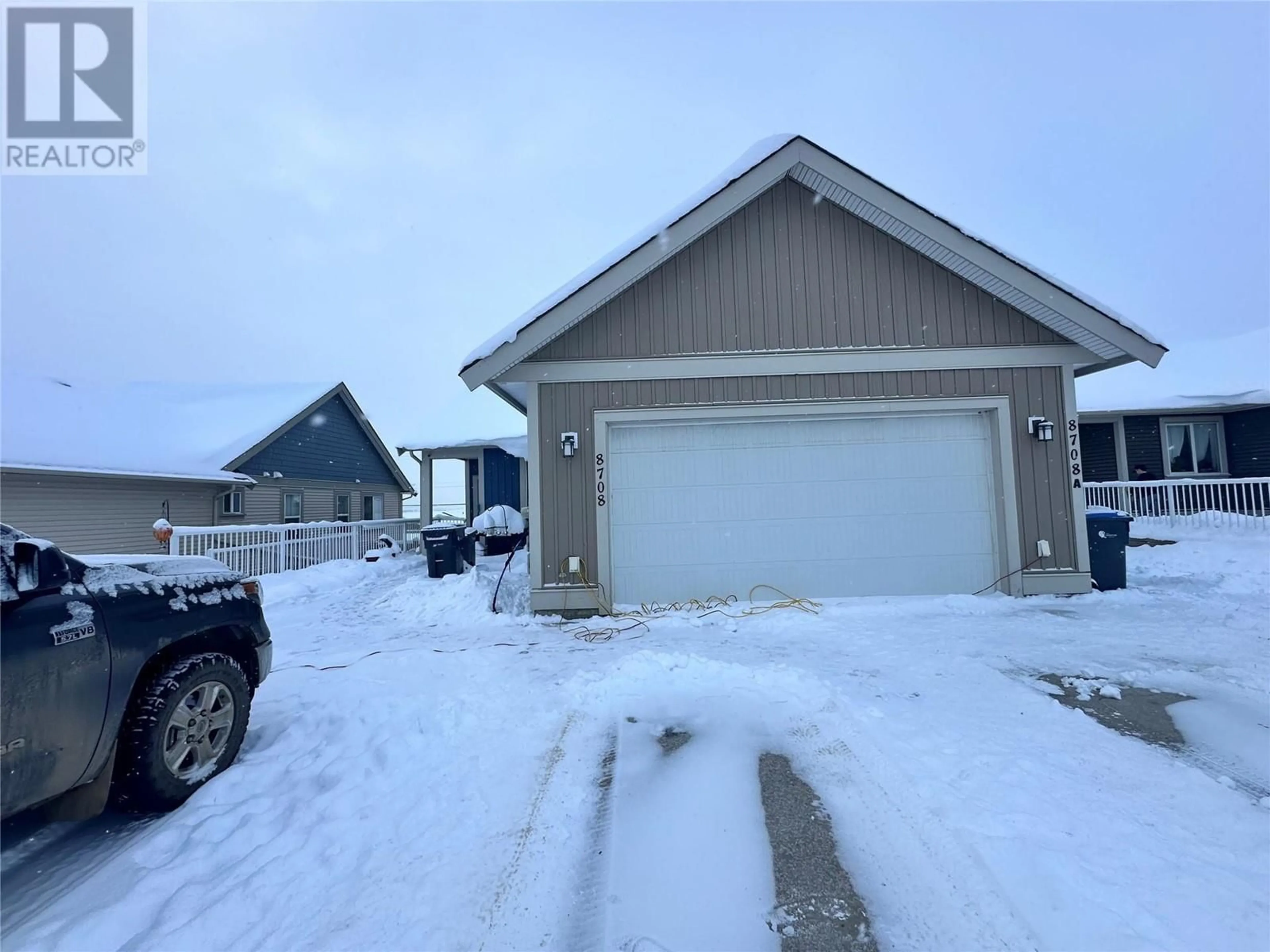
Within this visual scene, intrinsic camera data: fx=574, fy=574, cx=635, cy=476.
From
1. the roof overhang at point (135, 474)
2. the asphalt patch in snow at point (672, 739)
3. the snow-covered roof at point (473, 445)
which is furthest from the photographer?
the snow-covered roof at point (473, 445)

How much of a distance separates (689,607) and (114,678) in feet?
18.9

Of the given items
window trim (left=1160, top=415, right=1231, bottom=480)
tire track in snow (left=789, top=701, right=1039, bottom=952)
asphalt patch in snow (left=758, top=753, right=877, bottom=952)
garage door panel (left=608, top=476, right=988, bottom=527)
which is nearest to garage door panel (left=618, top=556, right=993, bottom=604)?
garage door panel (left=608, top=476, right=988, bottom=527)

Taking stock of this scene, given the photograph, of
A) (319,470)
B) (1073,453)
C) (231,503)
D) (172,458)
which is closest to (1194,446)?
(1073,453)

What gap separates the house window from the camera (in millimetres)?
15648

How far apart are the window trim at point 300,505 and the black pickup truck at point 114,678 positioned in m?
17.3

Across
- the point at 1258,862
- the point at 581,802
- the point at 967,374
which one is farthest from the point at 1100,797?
the point at 967,374

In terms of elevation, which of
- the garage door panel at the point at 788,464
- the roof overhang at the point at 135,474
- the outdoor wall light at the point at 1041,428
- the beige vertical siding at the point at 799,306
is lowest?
the garage door panel at the point at 788,464

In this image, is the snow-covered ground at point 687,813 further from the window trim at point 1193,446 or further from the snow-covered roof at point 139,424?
the window trim at point 1193,446

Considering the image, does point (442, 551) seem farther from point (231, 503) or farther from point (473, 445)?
point (231, 503)

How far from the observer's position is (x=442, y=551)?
11188mm

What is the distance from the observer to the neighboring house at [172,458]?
12.7 metres

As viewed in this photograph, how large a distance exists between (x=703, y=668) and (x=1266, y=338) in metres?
26.8

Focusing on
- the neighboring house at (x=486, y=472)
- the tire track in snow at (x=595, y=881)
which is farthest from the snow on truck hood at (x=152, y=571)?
the neighboring house at (x=486, y=472)

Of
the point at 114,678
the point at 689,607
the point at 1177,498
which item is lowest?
the point at 689,607
